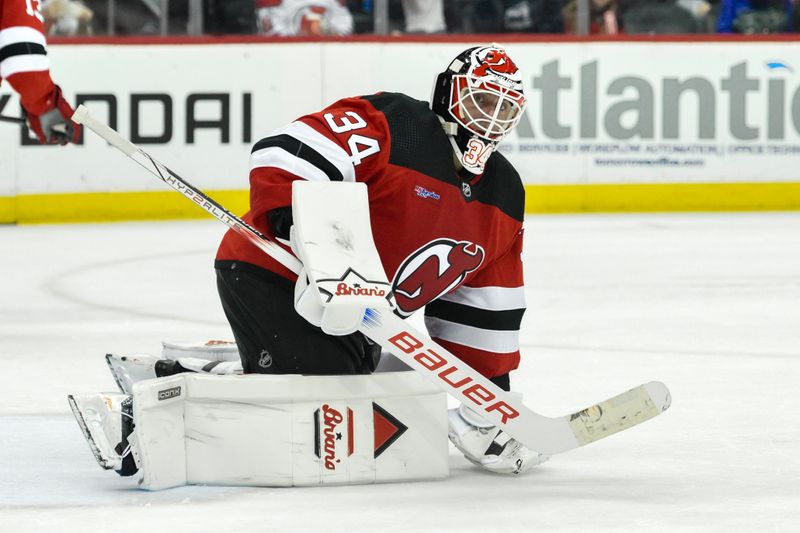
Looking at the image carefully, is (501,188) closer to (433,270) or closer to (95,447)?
(433,270)

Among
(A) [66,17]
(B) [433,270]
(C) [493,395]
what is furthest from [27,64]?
(A) [66,17]

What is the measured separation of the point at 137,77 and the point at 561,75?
2206mm

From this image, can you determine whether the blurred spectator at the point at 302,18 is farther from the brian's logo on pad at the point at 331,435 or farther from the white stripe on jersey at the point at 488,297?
the brian's logo on pad at the point at 331,435

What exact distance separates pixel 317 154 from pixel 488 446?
0.63 metres

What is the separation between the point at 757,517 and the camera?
2.49 m

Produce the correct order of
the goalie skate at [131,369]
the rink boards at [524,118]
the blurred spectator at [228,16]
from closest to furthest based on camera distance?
the goalie skate at [131,369] → the rink boards at [524,118] → the blurred spectator at [228,16]

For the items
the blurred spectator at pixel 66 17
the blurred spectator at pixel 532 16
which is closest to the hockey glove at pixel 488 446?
the blurred spectator at pixel 66 17

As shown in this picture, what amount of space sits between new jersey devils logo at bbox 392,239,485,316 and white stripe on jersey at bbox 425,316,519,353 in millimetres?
88

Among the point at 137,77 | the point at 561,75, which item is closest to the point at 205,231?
the point at 137,77

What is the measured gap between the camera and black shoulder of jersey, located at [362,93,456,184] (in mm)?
2783

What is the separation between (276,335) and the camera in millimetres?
2791

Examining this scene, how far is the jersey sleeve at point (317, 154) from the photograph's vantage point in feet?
8.75

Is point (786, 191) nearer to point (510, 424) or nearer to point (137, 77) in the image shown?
point (137, 77)

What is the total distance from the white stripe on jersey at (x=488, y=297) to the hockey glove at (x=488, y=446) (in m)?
0.20
